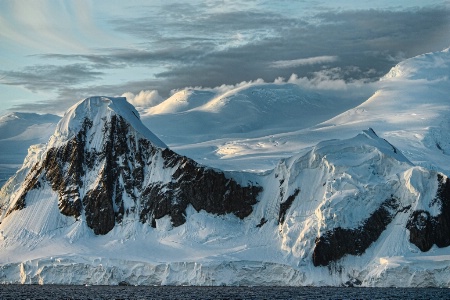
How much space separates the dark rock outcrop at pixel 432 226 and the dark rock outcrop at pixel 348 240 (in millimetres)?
6790

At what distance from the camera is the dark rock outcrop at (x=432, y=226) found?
18784 centimetres

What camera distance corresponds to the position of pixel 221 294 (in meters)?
165

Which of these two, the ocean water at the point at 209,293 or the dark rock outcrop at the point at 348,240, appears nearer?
the ocean water at the point at 209,293

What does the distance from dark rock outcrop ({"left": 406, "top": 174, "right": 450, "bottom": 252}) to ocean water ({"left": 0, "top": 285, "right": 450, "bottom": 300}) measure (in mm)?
10905

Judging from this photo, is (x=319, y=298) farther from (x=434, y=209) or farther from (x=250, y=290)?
(x=434, y=209)

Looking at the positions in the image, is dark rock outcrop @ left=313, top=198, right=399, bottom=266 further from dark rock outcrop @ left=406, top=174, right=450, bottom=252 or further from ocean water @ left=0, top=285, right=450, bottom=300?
ocean water @ left=0, top=285, right=450, bottom=300

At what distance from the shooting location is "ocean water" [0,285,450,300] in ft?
520

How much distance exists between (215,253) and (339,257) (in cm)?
2848

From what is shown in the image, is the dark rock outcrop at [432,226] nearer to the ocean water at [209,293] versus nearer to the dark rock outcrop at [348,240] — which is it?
the dark rock outcrop at [348,240]

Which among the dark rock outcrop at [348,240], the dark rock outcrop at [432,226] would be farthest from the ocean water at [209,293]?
the dark rock outcrop at [432,226]

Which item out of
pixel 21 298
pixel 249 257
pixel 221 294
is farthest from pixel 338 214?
pixel 21 298

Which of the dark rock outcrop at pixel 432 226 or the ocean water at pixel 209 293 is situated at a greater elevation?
the dark rock outcrop at pixel 432 226

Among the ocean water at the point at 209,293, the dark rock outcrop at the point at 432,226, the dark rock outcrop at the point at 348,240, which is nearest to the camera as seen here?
the ocean water at the point at 209,293

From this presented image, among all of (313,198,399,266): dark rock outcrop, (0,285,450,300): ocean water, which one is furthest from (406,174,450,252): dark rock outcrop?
(0,285,450,300): ocean water
